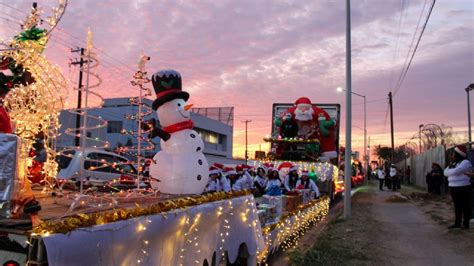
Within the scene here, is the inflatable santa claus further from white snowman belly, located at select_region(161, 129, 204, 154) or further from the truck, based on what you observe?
white snowman belly, located at select_region(161, 129, 204, 154)

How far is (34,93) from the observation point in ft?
23.3

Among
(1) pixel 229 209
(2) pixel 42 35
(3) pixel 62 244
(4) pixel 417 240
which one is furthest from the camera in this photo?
(4) pixel 417 240

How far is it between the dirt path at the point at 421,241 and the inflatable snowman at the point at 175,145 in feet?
12.3

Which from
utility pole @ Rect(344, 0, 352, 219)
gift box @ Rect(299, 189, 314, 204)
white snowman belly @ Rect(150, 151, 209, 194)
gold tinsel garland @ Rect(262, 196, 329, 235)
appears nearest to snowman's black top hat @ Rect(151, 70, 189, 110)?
white snowman belly @ Rect(150, 151, 209, 194)

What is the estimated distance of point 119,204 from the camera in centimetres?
495

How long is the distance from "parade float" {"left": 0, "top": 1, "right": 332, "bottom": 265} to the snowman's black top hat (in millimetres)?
15

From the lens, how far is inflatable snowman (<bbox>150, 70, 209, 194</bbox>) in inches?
264

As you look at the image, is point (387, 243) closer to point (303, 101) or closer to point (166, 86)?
point (166, 86)

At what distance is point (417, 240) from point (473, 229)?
1.46 m

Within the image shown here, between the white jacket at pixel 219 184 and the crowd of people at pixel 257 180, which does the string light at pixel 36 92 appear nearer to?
the white jacket at pixel 219 184

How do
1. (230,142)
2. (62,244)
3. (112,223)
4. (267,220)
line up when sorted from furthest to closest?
(230,142)
(267,220)
(112,223)
(62,244)

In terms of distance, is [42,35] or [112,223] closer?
[112,223]

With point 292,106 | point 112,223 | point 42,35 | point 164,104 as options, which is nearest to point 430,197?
point 292,106

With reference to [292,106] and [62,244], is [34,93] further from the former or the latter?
[292,106]
